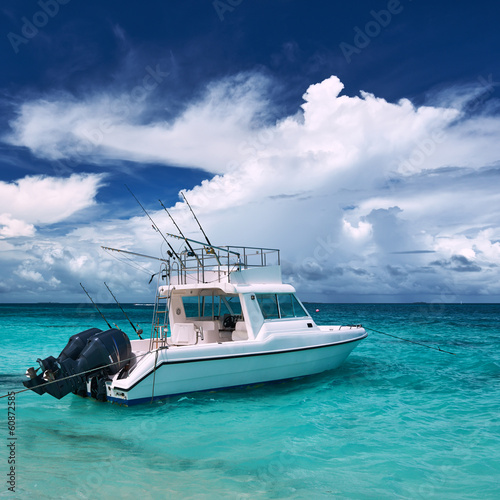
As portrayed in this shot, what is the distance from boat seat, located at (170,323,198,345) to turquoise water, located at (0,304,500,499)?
→ 1794 mm

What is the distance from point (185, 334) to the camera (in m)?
11.4

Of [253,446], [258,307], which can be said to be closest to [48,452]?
[253,446]

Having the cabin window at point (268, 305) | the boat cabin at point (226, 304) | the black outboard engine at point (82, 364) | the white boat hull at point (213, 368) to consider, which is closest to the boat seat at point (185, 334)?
the boat cabin at point (226, 304)

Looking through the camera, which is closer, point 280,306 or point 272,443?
point 272,443

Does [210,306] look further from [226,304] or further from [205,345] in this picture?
[205,345]

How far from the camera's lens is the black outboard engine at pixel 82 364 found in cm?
830

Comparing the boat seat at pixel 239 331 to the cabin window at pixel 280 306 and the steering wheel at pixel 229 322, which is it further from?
the steering wheel at pixel 229 322

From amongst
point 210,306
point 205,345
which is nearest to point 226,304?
point 210,306

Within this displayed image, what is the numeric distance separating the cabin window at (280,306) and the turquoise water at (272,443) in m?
1.76

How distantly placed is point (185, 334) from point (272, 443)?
4.62 m

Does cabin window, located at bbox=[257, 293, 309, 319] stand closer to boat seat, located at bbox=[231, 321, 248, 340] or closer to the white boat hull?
boat seat, located at bbox=[231, 321, 248, 340]

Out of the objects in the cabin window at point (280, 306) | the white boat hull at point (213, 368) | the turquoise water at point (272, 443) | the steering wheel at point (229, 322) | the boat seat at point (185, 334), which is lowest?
the turquoise water at point (272, 443)

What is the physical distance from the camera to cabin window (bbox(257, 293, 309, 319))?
11180mm

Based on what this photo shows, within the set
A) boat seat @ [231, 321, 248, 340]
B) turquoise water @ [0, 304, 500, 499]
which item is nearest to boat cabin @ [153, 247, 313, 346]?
boat seat @ [231, 321, 248, 340]
